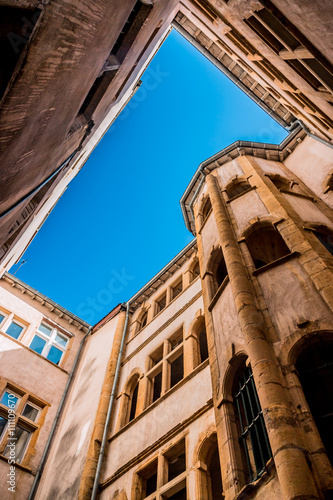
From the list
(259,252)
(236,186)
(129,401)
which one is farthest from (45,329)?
(259,252)

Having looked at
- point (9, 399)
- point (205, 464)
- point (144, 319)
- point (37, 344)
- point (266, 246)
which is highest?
point (144, 319)

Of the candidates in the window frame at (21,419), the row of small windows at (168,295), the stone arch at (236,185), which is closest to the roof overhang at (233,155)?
the stone arch at (236,185)

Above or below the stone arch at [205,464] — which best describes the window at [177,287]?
above

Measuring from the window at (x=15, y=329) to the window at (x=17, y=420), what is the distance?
2.73m

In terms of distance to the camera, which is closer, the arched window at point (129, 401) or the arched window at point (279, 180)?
the arched window at point (129, 401)

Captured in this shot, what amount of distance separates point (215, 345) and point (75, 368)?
1086 cm

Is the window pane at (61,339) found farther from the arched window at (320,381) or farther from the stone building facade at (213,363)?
the arched window at (320,381)

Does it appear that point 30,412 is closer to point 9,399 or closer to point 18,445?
point 9,399

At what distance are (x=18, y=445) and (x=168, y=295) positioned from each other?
800cm

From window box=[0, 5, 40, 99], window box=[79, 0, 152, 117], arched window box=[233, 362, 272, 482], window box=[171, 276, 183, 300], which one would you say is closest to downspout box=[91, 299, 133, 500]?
window box=[171, 276, 183, 300]

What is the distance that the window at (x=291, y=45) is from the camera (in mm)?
7921

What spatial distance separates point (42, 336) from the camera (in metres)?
17.4

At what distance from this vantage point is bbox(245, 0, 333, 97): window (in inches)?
312

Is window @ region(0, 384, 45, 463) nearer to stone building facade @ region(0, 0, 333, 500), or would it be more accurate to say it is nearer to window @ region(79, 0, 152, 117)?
stone building facade @ region(0, 0, 333, 500)
